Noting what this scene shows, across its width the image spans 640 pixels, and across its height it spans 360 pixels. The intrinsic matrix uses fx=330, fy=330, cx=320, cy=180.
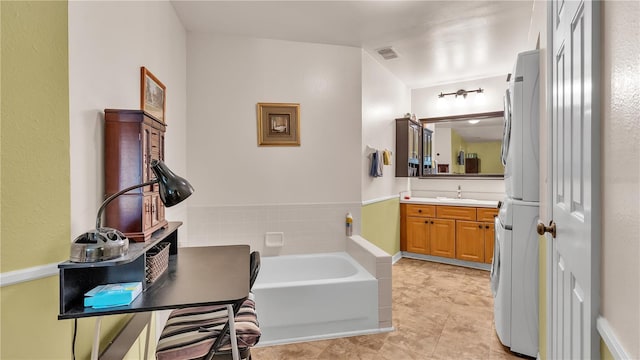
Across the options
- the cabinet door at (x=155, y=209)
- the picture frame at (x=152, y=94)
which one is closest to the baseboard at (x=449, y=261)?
the picture frame at (x=152, y=94)

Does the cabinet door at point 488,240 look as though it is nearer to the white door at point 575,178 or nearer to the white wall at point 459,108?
the white wall at point 459,108

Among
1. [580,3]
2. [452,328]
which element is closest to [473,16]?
[580,3]

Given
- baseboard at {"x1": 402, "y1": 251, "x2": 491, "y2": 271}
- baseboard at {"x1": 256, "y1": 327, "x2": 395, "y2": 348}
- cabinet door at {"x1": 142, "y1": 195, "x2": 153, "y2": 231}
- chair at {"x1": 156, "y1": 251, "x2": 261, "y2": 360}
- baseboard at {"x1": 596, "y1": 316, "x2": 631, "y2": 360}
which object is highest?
cabinet door at {"x1": 142, "y1": 195, "x2": 153, "y2": 231}

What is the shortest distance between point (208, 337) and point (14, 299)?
25.7 inches

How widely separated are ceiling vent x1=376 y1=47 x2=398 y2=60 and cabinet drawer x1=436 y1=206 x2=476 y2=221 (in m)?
2.01

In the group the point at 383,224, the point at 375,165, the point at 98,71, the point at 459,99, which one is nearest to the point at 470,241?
the point at 383,224

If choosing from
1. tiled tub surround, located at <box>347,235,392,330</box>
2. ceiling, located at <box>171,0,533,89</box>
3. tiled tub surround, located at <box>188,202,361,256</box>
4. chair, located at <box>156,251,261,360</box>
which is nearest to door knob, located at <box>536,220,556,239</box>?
chair, located at <box>156,251,261,360</box>

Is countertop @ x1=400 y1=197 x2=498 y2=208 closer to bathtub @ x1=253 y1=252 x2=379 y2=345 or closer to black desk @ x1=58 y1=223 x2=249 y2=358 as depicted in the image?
bathtub @ x1=253 y1=252 x2=379 y2=345

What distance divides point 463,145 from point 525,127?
277 cm

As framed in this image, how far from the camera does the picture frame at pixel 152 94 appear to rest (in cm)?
197

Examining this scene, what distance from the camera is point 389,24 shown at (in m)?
2.95

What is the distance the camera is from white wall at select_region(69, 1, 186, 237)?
4.19 ft

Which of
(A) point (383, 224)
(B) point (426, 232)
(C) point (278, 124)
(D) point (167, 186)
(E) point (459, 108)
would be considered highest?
(E) point (459, 108)

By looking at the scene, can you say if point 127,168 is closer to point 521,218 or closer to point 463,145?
point 521,218
